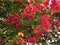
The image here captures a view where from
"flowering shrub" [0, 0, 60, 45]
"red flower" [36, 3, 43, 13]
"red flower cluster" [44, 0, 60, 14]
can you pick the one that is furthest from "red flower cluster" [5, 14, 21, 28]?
"red flower cluster" [44, 0, 60, 14]

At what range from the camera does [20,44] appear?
108 inches

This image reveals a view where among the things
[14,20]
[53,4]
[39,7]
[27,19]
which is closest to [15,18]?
[14,20]

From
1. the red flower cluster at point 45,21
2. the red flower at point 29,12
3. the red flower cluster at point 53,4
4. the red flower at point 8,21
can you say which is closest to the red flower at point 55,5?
the red flower cluster at point 53,4

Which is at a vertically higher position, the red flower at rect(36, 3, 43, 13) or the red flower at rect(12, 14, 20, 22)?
the red flower at rect(36, 3, 43, 13)

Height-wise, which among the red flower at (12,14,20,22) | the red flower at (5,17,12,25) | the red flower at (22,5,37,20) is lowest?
the red flower at (5,17,12,25)

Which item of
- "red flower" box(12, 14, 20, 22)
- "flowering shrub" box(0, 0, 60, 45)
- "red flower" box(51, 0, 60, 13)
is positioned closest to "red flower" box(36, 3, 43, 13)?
"flowering shrub" box(0, 0, 60, 45)

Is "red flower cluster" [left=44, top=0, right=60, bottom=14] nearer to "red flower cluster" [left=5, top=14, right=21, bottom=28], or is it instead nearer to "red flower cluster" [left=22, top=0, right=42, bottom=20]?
"red flower cluster" [left=22, top=0, right=42, bottom=20]

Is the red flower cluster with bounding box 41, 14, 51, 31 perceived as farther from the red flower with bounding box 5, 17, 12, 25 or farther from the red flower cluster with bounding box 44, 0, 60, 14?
the red flower with bounding box 5, 17, 12, 25

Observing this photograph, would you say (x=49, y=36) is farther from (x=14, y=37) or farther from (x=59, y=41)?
(x=14, y=37)

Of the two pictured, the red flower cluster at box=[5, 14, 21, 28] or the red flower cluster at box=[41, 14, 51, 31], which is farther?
the red flower cluster at box=[5, 14, 21, 28]

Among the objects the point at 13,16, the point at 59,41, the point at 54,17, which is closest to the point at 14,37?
the point at 13,16

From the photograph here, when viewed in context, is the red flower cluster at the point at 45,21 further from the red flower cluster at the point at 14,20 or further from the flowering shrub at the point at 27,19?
the red flower cluster at the point at 14,20

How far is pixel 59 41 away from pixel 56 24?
41cm

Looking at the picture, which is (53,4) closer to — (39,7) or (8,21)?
(39,7)
